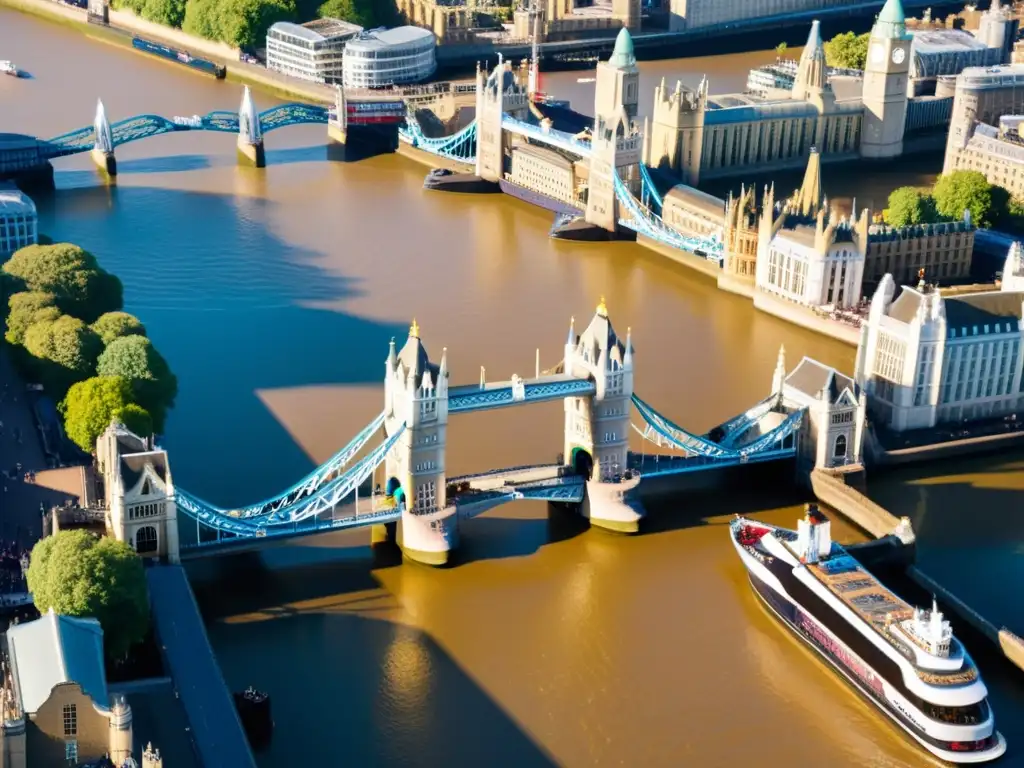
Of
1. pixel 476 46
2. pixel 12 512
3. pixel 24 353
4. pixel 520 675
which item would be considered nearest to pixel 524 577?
pixel 520 675

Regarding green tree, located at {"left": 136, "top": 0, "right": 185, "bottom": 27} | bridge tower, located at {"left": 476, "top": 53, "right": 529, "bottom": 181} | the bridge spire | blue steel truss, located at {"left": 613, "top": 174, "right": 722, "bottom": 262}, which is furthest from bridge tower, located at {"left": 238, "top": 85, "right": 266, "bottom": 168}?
green tree, located at {"left": 136, "top": 0, "right": 185, "bottom": 27}

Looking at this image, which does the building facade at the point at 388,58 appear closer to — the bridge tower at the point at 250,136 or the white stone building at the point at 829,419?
the bridge tower at the point at 250,136

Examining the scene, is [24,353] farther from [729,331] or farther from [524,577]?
[729,331]

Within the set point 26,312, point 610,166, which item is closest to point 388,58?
point 610,166

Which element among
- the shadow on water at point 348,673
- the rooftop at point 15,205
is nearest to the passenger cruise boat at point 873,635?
the shadow on water at point 348,673

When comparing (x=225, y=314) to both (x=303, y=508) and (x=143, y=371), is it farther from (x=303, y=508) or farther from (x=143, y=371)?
(x=303, y=508)

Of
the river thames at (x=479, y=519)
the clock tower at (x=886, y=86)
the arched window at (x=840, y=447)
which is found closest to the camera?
the river thames at (x=479, y=519)

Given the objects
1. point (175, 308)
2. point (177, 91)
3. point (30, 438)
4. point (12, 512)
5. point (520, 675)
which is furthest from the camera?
point (177, 91)
